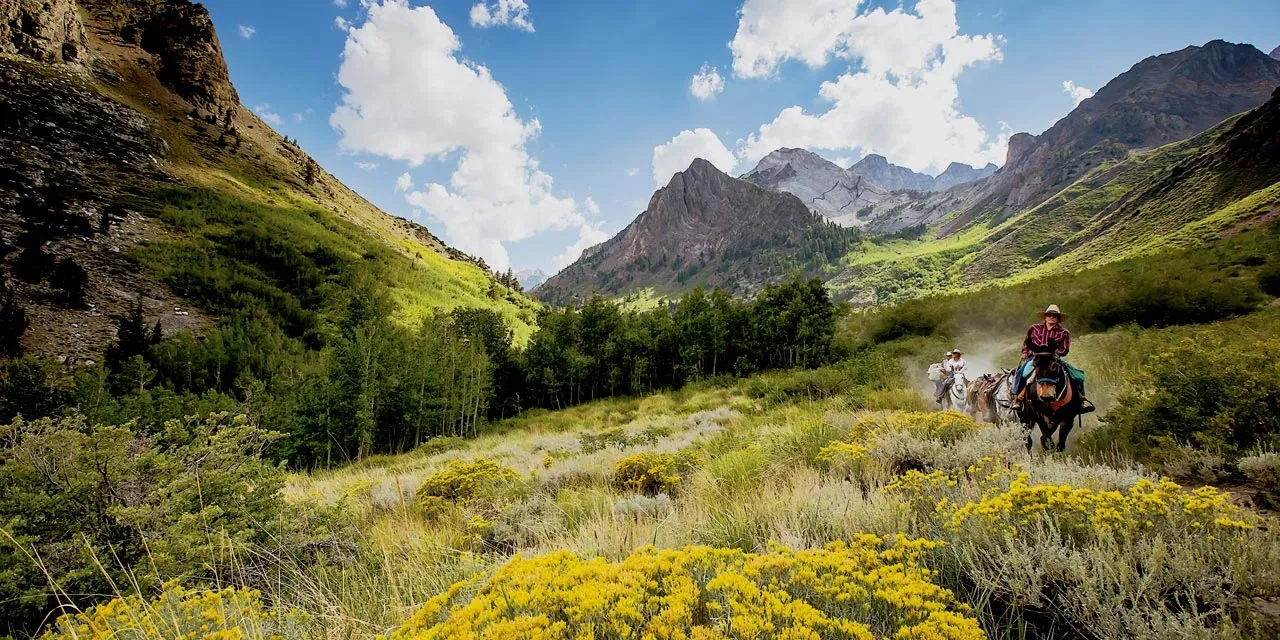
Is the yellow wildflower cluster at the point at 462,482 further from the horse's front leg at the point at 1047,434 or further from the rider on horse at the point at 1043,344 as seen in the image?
the rider on horse at the point at 1043,344

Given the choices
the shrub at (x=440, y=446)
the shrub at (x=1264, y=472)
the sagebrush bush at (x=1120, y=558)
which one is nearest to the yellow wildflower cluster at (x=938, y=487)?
the sagebrush bush at (x=1120, y=558)

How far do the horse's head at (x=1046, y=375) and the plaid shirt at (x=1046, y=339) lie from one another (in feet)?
0.51

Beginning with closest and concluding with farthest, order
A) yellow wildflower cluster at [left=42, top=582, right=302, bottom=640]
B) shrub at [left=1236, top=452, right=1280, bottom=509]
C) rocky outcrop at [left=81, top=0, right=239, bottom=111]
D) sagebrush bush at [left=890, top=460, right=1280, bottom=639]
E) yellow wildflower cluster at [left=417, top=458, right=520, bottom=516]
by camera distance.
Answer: sagebrush bush at [left=890, top=460, right=1280, bottom=639] < yellow wildflower cluster at [left=42, top=582, right=302, bottom=640] < shrub at [left=1236, top=452, right=1280, bottom=509] < yellow wildflower cluster at [left=417, top=458, right=520, bottom=516] < rocky outcrop at [left=81, top=0, right=239, bottom=111]

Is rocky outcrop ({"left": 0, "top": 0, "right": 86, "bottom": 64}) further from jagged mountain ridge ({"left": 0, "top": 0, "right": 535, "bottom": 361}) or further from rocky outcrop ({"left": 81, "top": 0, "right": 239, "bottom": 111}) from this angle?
rocky outcrop ({"left": 81, "top": 0, "right": 239, "bottom": 111})

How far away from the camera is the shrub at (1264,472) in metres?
4.00

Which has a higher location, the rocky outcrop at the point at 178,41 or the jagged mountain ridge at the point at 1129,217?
the rocky outcrop at the point at 178,41

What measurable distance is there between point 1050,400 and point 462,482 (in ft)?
31.6

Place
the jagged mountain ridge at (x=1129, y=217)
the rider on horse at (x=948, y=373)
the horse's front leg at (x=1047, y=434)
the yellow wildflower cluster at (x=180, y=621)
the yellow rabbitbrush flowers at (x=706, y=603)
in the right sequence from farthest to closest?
the jagged mountain ridge at (x=1129, y=217)
the rider on horse at (x=948, y=373)
the horse's front leg at (x=1047, y=434)
the yellow wildflower cluster at (x=180, y=621)
the yellow rabbitbrush flowers at (x=706, y=603)

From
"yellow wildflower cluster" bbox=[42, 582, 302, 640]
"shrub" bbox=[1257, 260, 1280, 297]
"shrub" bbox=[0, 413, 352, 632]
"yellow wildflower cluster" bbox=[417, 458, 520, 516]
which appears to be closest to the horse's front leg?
"yellow wildflower cluster" bbox=[417, 458, 520, 516]

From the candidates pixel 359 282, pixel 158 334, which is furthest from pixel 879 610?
pixel 359 282

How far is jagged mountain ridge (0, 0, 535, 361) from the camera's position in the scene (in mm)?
33031

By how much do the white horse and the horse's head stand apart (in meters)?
3.49

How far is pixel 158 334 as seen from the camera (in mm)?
30328

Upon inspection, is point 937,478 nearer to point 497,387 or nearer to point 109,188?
point 497,387
